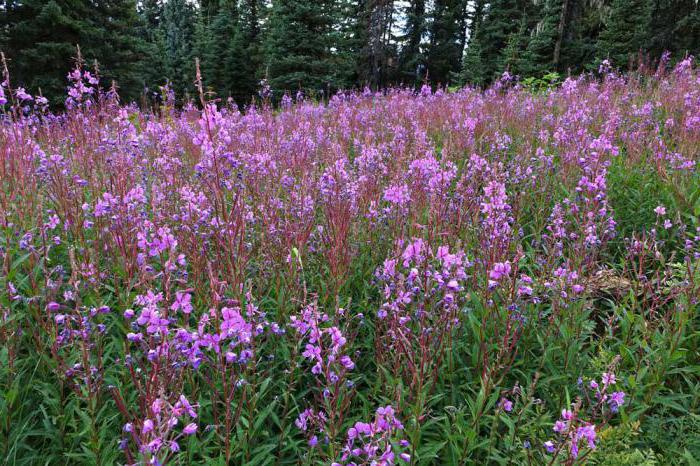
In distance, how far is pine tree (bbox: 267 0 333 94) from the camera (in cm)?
1817

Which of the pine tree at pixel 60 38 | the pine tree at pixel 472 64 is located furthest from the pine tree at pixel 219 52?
the pine tree at pixel 472 64

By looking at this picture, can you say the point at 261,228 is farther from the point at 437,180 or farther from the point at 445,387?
the point at 445,387

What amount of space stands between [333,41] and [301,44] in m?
1.51

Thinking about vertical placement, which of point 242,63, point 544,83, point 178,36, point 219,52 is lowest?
point 544,83

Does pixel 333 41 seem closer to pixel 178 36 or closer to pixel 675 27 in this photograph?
pixel 675 27

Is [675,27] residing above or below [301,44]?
above

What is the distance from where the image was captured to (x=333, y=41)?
61.9 ft

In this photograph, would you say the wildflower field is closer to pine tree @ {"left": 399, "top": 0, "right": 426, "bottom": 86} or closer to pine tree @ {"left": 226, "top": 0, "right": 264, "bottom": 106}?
pine tree @ {"left": 226, "top": 0, "right": 264, "bottom": 106}

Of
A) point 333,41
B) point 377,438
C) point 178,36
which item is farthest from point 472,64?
point 178,36

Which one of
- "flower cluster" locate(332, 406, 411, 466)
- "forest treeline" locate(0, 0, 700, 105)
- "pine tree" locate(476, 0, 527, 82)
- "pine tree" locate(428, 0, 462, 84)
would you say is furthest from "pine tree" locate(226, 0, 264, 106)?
"flower cluster" locate(332, 406, 411, 466)

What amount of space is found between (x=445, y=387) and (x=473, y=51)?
24380 millimetres

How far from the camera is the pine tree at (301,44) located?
59.6ft

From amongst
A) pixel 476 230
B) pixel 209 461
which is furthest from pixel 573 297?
pixel 209 461

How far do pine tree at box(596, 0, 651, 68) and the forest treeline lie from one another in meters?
0.05
